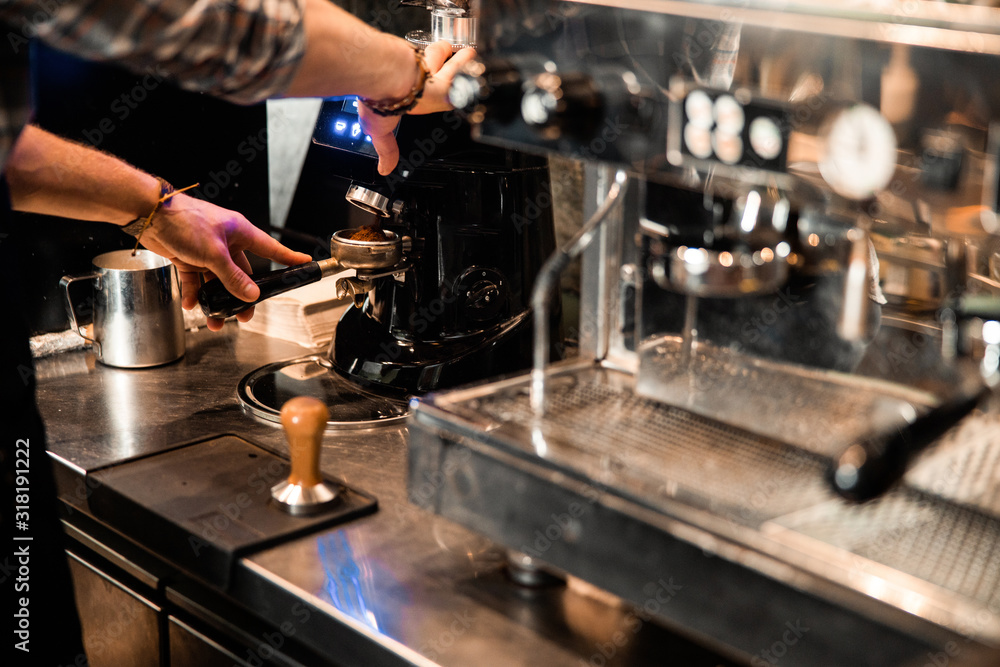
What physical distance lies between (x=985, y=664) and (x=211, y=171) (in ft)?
5.08

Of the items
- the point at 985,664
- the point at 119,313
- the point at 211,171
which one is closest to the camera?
the point at 985,664

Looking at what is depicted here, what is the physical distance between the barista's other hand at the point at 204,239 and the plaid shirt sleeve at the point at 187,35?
0.35 meters

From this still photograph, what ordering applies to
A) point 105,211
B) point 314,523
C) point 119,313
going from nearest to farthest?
point 314,523 → point 105,211 → point 119,313

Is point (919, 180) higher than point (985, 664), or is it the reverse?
point (919, 180)

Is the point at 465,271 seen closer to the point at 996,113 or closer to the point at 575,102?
the point at 575,102

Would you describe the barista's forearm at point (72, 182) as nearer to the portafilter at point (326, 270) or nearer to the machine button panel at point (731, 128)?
the portafilter at point (326, 270)

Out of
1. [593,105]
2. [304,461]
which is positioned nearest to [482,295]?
[304,461]

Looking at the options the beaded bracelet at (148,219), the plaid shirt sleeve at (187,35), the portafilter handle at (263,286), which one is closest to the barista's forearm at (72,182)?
the beaded bracelet at (148,219)

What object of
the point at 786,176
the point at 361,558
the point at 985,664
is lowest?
the point at 361,558

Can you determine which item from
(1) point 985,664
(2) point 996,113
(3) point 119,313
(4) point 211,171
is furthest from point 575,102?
(4) point 211,171

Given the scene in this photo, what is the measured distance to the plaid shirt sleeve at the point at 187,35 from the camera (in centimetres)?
84

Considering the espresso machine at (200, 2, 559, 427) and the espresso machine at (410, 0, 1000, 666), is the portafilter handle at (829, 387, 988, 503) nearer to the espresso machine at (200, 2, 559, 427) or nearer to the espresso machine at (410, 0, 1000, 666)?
the espresso machine at (410, 0, 1000, 666)

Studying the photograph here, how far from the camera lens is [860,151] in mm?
667

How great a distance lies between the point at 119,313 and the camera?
4.96 feet
